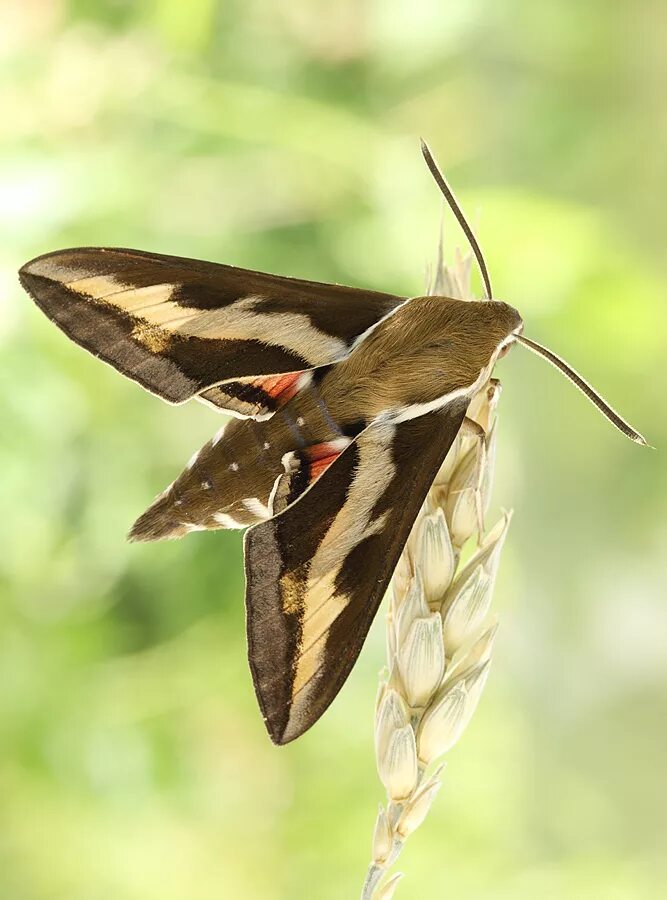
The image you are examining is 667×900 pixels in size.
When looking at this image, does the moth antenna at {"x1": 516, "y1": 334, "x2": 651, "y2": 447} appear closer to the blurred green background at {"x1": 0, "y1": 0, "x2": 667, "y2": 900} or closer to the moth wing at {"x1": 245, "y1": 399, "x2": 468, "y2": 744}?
the moth wing at {"x1": 245, "y1": 399, "x2": 468, "y2": 744}

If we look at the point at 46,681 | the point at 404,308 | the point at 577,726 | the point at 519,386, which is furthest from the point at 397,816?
the point at 577,726

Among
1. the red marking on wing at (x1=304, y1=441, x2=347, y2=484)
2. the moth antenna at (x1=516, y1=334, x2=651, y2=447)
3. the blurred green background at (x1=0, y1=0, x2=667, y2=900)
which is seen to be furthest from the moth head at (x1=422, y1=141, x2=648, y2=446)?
the blurred green background at (x1=0, y1=0, x2=667, y2=900)

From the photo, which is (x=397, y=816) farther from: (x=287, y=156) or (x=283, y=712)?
(x=287, y=156)

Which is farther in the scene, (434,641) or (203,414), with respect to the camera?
(203,414)

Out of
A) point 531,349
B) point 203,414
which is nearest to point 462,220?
point 531,349

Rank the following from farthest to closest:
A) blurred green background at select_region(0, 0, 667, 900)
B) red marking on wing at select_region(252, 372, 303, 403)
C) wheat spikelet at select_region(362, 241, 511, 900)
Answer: blurred green background at select_region(0, 0, 667, 900), red marking on wing at select_region(252, 372, 303, 403), wheat spikelet at select_region(362, 241, 511, 900)

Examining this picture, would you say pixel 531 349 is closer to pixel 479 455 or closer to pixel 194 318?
pixel 479 455

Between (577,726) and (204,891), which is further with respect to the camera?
(577,726)
